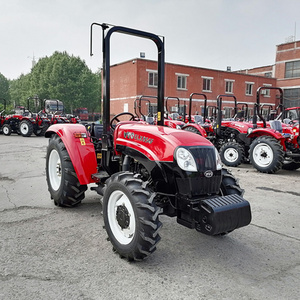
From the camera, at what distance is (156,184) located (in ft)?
10.6

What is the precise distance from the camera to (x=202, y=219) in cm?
275

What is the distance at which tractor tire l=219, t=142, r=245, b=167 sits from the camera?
902 cm

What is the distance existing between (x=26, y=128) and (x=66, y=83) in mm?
30326

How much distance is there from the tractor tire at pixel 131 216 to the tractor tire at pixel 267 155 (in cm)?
577

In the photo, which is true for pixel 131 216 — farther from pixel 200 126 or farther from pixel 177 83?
pixel 177 83

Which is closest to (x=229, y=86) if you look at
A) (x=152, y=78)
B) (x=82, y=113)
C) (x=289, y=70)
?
(x=289, y=70)

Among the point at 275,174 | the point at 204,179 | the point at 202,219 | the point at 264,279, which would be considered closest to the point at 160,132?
the point at 204,179

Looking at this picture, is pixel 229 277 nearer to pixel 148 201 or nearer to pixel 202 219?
pixel 202 219

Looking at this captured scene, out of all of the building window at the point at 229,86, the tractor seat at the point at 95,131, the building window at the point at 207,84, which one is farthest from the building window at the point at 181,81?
the tractor seat at the point at 95,131

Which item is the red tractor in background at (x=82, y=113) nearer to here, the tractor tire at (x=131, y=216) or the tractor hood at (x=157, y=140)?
the tractor hood at (x=157, y=140)

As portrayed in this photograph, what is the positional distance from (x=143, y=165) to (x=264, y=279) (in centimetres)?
160

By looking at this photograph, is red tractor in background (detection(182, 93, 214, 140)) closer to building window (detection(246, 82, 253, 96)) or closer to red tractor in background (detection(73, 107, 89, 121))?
building window (detection(246, 82, 253, 96))

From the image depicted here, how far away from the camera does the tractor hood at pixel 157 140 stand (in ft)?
9.93

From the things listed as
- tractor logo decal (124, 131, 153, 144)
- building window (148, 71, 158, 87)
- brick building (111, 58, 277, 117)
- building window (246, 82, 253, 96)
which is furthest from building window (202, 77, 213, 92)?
tractor logo decal (124, 131, 153, 144)
